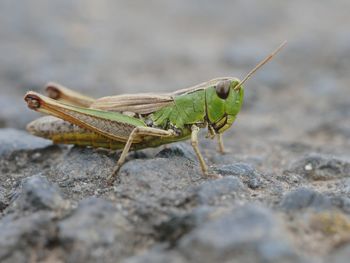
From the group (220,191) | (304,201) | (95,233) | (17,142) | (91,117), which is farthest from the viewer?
(17,142)

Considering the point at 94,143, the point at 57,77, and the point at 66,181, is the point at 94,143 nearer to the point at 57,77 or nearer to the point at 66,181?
the point at 66,181

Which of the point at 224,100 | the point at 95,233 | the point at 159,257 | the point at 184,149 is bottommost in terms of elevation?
the point at 159,257

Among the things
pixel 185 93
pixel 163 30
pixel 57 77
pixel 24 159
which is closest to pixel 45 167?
pixel 24 159

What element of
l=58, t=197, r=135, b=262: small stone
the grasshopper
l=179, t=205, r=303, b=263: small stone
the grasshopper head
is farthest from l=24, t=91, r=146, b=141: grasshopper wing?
l=179, t=205, r=303, b=263: small stone

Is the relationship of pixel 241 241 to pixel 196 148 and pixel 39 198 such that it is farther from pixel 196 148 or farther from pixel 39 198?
pixel 196 148

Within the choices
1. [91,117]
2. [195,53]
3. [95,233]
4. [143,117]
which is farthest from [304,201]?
[195,53]

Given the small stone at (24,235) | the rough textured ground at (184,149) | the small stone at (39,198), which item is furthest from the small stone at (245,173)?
the small stone at (24,235)
